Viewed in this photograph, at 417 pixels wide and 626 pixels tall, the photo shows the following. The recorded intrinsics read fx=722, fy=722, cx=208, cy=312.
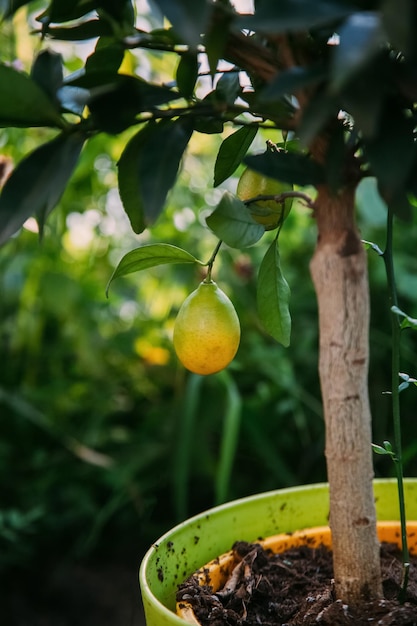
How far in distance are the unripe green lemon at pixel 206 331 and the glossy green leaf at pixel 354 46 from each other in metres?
0.27

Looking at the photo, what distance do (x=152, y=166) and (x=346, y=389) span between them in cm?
22

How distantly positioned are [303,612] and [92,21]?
0.44 m

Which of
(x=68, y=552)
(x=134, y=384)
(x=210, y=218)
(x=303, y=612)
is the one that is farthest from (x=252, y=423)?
(x=210, y=218)

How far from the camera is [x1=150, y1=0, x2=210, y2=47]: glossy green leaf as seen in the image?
310 millimetres

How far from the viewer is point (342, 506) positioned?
523 millimetres

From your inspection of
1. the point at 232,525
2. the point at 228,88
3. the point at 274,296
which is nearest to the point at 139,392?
the point at 232,525

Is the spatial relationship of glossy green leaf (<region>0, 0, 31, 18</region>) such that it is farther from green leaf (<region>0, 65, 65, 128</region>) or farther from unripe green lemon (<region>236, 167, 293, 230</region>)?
unripe green lemon (<region>236, 167, 293, 230</region>)

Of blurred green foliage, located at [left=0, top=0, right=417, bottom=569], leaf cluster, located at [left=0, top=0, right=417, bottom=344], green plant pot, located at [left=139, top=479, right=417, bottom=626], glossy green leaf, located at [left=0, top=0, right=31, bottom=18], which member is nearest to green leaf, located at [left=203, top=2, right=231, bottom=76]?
leaf cluster, located at [left=0, top=0, right=417, bottom=344]

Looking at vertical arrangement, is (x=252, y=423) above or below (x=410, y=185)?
below

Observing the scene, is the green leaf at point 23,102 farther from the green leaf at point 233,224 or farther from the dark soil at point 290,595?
the dark soil at point 290,595

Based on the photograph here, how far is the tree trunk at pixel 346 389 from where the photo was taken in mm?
490

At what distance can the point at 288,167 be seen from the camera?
0.42 metres

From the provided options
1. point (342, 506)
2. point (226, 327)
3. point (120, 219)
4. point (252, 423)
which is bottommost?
point (252, 423)

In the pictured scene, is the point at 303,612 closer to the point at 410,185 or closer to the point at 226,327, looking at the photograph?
the point at 226,327
